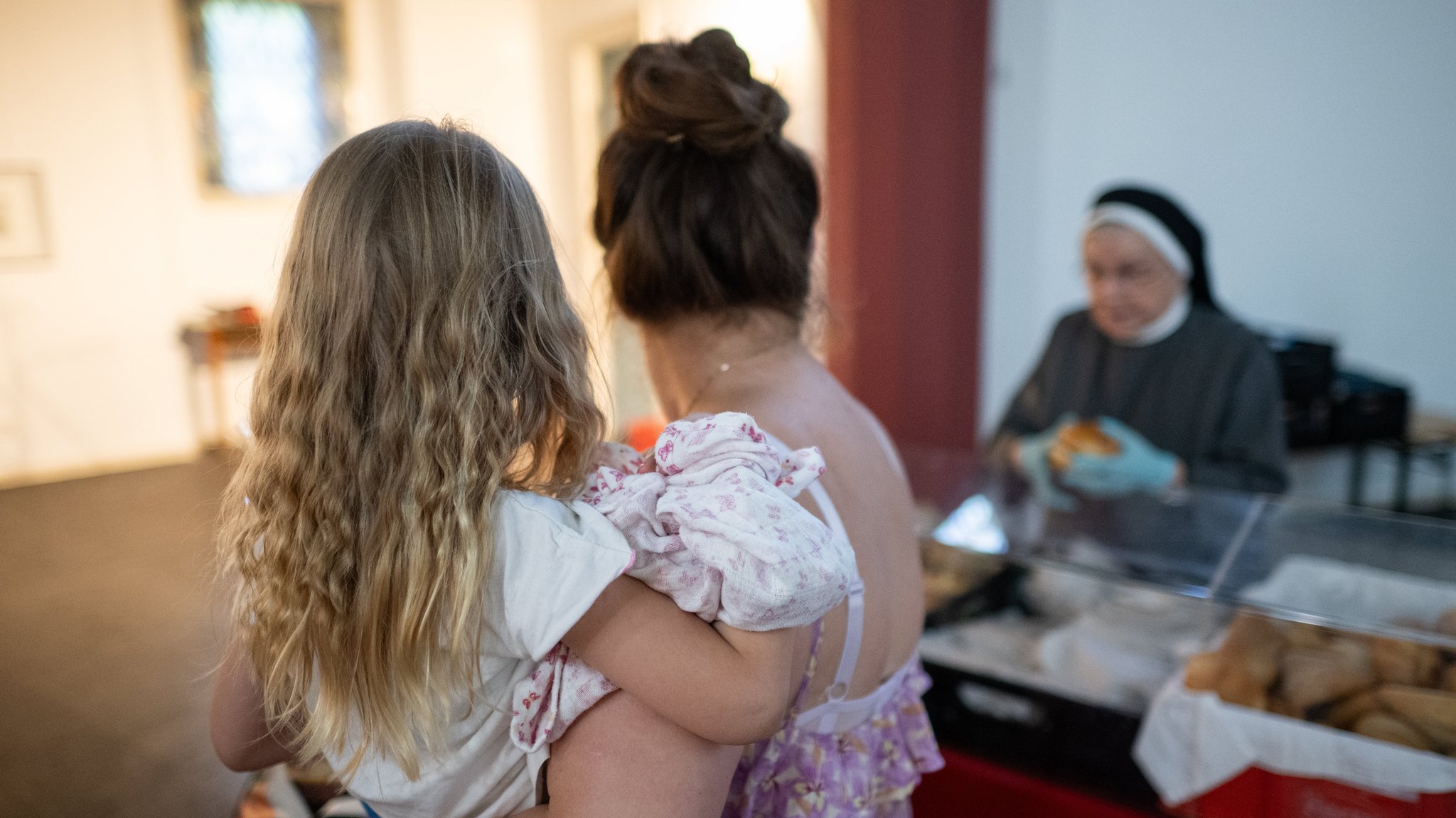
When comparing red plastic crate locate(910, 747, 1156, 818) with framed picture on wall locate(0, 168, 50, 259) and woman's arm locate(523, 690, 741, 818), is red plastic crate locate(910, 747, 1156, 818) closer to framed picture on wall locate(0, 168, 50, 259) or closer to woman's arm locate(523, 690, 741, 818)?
woman's arm locate(523, 690, 741, 818)

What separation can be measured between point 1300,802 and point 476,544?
1.37 m

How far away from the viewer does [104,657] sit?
4.41 feet

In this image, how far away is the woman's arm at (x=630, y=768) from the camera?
0.83 m

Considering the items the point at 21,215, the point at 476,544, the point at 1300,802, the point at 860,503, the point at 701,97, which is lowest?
the point at 1300,802

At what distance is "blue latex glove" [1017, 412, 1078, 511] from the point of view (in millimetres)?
2330

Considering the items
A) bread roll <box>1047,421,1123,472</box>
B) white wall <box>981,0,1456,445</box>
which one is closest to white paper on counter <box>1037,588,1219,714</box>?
bread roll <box>1047,421,1123,472</box>

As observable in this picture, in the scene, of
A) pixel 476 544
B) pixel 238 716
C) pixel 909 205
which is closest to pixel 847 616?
pixel 476 544

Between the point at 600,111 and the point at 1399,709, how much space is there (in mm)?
4825

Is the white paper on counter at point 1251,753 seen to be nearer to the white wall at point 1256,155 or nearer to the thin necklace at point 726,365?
the thin necklace at point 726,365

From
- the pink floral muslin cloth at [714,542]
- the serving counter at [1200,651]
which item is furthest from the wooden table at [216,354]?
the serving counter at [1200,651]

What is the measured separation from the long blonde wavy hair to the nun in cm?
185

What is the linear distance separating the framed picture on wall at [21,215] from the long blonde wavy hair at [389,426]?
0.73 meters

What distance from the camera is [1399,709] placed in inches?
54.9

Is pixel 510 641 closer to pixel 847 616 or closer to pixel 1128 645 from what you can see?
pixel 847 616
